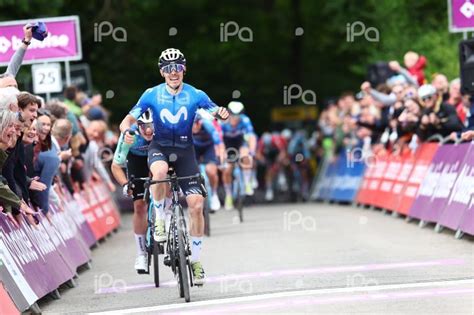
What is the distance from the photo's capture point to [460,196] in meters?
17.6

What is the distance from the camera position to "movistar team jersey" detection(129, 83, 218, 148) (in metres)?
13.2

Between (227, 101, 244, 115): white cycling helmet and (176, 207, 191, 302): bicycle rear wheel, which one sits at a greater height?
(227, 101, 244, 115): white cycling helmet

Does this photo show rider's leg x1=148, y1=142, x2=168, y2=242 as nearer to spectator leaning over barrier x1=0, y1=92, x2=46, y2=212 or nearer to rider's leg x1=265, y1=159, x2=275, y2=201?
spectator leaning over barrier x1=0, y1=92, x2=46, y2=212

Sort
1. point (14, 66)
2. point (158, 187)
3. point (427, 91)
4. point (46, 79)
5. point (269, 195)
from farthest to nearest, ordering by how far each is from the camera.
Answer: point (269, 195), point (46, 79), point (427, 91), point (14, 66), point (158, 187)

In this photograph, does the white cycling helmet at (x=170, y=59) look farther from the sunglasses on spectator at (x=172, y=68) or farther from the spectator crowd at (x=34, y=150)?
the spectator crowd at (x=34, y=150)

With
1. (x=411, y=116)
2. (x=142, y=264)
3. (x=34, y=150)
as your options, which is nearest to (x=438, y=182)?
(x=411, y=116)

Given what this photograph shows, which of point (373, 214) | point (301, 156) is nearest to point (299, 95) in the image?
point (301, 156)

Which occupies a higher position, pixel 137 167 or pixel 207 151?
pixel 137 167

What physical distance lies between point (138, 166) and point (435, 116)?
7.35 meters

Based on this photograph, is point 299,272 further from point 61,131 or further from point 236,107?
point 236,107

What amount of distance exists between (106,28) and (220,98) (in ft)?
25.0

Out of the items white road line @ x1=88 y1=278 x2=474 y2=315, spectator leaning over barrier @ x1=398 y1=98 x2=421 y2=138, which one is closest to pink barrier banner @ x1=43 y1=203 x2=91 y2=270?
white road line @ x1=88 y1=278 x2=474 y2=315

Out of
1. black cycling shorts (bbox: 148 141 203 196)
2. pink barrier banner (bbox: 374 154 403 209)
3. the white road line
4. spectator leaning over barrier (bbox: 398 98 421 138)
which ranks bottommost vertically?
pink barrier banner (bbox: 374 154 403 209)

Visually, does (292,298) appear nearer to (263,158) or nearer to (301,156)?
(301,156)
